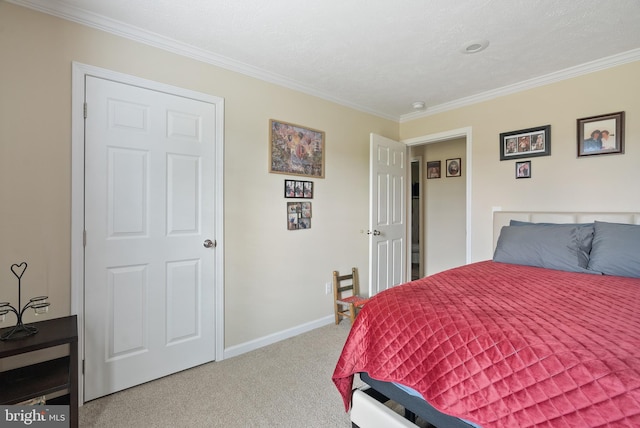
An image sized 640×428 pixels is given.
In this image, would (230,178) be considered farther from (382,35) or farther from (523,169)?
(523,169)

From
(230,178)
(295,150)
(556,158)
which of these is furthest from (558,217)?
(230,178)

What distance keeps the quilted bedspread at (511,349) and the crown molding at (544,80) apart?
178cm

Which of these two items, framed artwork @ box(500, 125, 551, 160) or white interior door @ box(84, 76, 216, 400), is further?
framed artwork @ box(500, 125, 551, 160)

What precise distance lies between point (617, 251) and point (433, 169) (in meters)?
2.86

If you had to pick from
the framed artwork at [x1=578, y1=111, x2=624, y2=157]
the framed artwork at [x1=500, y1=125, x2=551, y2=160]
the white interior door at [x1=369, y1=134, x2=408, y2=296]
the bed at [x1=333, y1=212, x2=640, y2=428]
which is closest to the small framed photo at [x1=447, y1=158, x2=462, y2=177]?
the white interior door at [x1=369, y1=134, x2=408, y2=296]

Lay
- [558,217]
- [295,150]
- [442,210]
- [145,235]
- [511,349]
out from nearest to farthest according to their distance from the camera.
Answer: [511,349] → [145,235] → [558,217] → [295,150] → [442,210]

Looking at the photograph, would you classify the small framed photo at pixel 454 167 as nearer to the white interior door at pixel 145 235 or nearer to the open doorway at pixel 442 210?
the open doorway at pixel 442 210

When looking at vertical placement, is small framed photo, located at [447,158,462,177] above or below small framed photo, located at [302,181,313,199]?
above

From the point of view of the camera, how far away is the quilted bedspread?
86 cm

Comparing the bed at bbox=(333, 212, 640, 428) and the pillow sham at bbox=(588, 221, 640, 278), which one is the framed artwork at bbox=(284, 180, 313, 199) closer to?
the bed at bbox=(333, 212, 640, 428)

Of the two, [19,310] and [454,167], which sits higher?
[454,167]

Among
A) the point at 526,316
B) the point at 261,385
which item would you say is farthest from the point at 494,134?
the point at 261,385

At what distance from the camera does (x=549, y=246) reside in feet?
7.18

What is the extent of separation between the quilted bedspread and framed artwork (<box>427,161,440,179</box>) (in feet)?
9.94
